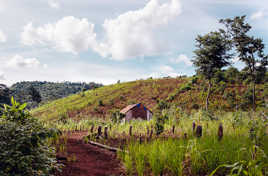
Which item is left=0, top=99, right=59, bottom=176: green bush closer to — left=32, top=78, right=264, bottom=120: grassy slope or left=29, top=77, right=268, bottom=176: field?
left=29, top=77, right=268, bottom=176: field

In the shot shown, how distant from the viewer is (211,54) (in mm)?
19172

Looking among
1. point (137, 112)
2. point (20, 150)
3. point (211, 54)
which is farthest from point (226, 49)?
point (20, 150)

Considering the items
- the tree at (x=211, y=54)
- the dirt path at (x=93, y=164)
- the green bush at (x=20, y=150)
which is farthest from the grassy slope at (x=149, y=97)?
the green bush at (x=20, y=150)

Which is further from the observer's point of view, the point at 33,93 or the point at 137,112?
the point at 33,93

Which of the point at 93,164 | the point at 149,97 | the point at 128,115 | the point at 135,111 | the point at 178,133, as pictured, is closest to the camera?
the point at 93,164

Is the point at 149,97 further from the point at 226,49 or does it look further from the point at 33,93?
the point at 33,93

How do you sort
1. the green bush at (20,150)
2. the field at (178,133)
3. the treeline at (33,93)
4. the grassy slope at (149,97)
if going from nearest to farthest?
the green bush at (20,150)
the field at (178,133)
the grassy slope at (149,97)
the treeline at (33,93)

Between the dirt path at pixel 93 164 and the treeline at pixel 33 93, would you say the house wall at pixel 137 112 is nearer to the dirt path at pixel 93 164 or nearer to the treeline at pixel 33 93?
the dirt path at pixel 93 164

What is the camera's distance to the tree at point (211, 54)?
19.4m

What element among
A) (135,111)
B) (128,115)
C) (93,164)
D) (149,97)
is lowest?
(128,115)

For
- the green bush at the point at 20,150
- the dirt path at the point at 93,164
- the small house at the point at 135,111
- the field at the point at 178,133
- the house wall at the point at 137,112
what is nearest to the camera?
the green bush at the point at 20,150

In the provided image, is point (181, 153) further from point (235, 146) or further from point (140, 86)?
point (140, 86)

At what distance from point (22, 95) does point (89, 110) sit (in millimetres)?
53777

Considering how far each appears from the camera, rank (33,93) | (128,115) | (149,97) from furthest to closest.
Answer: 1. (33,93)
2. (149,97)
3. (128,115)
